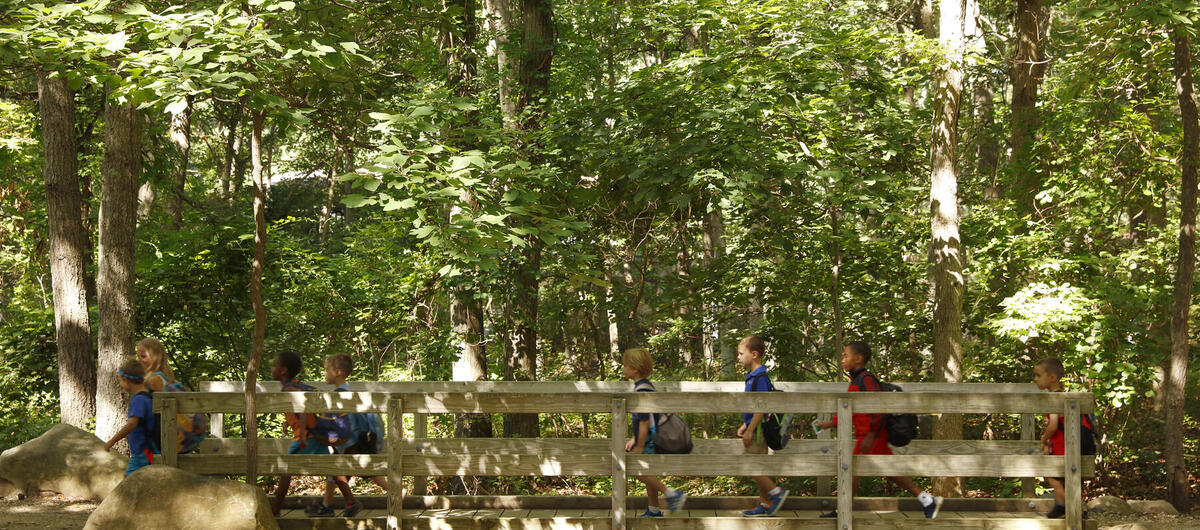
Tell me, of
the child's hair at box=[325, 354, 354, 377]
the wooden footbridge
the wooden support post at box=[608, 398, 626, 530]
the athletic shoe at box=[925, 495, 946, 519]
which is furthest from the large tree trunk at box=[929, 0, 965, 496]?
the child's hair at box=[325, 354, 354, 377]

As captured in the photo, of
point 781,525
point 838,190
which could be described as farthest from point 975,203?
point 781,525

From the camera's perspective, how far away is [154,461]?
662 centimetres

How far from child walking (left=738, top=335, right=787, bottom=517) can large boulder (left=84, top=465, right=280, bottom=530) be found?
351 centimetres

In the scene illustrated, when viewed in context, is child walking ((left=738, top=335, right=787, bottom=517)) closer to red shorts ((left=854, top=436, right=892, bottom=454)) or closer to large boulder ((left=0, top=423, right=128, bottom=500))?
red shorts ((left=854, top=436, right=892, bottom=454))

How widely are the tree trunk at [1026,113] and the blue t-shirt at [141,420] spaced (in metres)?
10.7

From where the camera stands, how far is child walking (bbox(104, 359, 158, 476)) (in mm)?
6488

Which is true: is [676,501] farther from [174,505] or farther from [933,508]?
[174,505]

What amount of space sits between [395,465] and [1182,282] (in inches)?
365

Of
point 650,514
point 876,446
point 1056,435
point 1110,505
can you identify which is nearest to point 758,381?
point 876,446

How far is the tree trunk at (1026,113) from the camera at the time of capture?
38.6 feet

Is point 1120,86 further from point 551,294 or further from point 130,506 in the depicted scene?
point 130,506

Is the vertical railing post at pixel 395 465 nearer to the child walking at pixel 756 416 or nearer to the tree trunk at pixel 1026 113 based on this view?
the child walking at pixel 756 416

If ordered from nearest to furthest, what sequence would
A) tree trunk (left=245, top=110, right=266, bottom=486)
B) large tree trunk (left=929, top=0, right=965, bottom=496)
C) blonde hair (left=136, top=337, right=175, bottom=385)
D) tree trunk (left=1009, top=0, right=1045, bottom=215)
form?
tree trunk (left=245, top=110, right=266, bottom=486) < blonde hair (left=136, top=337, right=175, bottom=385) < large tree trunk (left=929, top=0, right=965, bottom=496) < tree trunk (left=1009, top=0, right=1045, bottom=215)

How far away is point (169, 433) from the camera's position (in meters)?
6.39
